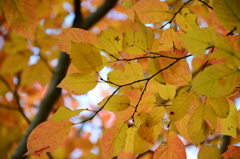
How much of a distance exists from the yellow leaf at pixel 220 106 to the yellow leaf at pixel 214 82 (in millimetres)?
152

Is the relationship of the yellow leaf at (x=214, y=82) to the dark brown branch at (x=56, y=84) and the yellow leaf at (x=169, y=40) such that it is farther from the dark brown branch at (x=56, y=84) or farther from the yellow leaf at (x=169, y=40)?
the dark brown branch at (x=56, y=84)

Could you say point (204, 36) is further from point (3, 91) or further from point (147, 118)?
point (3, 91)

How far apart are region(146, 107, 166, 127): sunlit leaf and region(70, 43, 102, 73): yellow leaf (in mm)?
160

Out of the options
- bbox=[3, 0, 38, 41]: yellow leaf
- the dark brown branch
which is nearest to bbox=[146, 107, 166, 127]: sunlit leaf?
bbox=[3, 0, 38, 41]: yellow leaf

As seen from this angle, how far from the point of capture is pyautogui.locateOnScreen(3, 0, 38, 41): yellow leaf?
521mm

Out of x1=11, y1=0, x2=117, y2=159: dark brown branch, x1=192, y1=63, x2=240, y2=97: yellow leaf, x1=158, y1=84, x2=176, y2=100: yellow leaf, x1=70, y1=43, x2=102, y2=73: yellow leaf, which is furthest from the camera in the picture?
x1=11, y1=0, x2=117, y2=159: dark brown branch

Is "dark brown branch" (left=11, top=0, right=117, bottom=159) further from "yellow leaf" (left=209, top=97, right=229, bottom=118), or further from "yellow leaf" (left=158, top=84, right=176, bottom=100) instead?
"yellow leaf" (left=209, top=97, right=229, bottom=118)

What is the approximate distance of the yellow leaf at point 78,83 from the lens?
51 centimetres

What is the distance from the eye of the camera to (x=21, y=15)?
53 centimetres

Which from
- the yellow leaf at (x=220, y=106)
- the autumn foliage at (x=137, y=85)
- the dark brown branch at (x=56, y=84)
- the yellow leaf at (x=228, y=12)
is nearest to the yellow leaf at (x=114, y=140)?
the autumn foliage at (x=137, y=85)

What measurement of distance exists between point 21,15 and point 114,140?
0.36 m

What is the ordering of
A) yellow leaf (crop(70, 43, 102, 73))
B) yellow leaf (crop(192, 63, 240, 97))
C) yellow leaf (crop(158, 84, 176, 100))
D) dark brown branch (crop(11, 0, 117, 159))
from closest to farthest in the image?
yellow leaf (crop(192, 63, 240, 97)) < yellow leaf (crop(70, 43, 102, 73)) < yellow leaf (crop(158, 84, 176, 100)) < dark brown branch (crop(11, 0, 117, 159))

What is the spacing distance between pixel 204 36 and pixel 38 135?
396 millimetres

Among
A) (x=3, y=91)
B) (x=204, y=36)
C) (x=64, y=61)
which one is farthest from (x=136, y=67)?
(x=3, y=91)
